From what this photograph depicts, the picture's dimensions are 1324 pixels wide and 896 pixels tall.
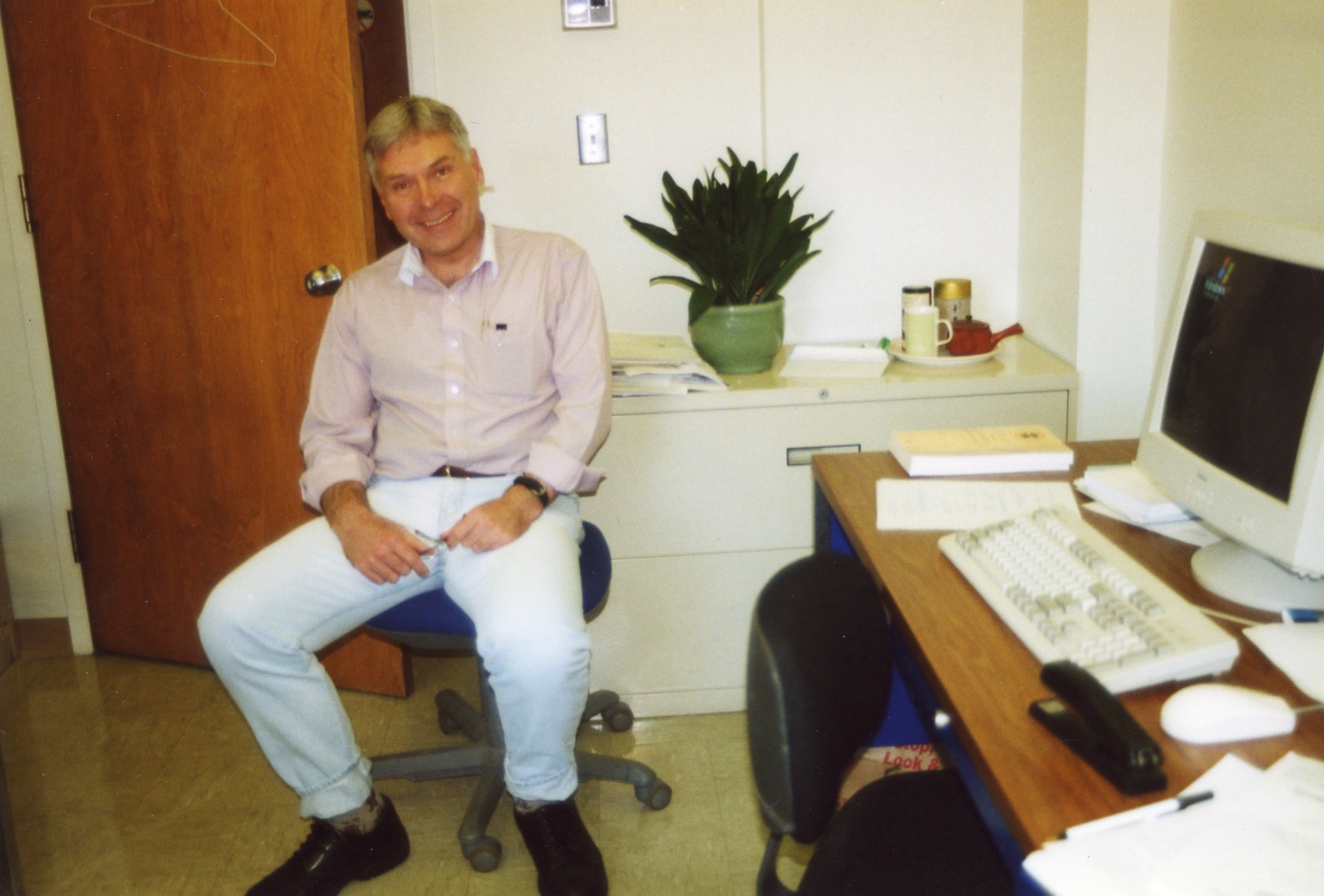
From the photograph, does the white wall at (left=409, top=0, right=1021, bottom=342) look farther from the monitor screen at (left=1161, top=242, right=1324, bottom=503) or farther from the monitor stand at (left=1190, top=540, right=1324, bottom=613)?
the monitor stand at (left=1190, top=540, right=1324, bottom=613)

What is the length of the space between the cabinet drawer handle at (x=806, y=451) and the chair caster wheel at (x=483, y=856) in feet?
A: 3.04

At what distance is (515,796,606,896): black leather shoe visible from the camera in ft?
5.93

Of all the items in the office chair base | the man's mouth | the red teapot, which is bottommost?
the office chair base

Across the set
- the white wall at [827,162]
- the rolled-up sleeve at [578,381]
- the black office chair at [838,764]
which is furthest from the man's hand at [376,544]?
the white wall at [827,162]

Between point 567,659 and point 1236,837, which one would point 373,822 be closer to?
point 567,659

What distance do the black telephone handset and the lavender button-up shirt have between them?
3.54 ft

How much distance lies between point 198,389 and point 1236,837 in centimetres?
220

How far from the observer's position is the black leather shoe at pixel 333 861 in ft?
6.03

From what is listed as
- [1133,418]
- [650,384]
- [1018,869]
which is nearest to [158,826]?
[650,384]

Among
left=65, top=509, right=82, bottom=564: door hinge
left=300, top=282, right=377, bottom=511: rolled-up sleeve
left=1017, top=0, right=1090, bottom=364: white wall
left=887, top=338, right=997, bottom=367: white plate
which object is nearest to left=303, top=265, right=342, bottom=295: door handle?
Answer: left=300, top=282, right=377, bottom=511: rolled-up sleeve

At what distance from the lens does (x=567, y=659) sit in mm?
1728

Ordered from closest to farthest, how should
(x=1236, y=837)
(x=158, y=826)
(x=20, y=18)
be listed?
1. (x=1236, y=837)
2. (x=158, y=826)
3. (x=20, y=18)

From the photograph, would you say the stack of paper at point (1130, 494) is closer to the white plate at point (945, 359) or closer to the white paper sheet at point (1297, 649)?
the white paper sheet at point (1297, 649)

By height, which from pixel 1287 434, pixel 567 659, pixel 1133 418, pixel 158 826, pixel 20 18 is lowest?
pixel 158 826
